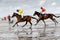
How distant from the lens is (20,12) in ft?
53.5

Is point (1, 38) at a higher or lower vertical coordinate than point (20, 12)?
lower

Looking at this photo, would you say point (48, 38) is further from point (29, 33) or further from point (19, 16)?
point (19, 16)

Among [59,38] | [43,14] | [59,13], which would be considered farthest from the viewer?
[59,13]

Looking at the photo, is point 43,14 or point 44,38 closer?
point 44,38

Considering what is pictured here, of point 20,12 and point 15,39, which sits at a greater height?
point 20,12

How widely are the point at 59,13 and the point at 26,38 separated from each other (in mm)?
17132

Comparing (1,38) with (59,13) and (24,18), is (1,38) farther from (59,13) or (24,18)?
(59,13)

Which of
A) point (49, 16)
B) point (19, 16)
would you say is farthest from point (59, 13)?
point (19, 16)

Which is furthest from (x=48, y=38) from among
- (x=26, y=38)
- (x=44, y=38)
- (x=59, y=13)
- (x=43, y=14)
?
(x=59, y=13)

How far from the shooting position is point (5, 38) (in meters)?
13.9

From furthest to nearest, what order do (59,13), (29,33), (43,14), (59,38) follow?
(59,13) < (43,14) < (29,33) < (59,38)

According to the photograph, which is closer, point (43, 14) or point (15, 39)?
point (15, 39)

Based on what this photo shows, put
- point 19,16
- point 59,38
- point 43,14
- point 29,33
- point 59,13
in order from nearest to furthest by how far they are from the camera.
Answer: point 59,38 < point 29,33 < point 19,16 < point 43,14 < point 59,13

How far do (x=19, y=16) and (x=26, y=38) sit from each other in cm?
343
